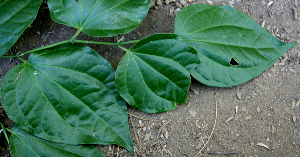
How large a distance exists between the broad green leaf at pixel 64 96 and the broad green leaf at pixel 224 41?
0.63m

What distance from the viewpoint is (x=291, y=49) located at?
166 centimetres

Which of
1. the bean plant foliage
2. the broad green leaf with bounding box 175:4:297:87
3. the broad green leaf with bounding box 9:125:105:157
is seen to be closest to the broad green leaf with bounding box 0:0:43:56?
the bean plant foliage

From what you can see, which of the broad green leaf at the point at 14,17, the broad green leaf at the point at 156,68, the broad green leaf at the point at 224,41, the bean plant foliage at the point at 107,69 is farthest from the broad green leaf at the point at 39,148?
the broad green leaf at the point at 224,41

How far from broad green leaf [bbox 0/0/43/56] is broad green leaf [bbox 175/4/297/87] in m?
1.00

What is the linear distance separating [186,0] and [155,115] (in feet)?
2.94

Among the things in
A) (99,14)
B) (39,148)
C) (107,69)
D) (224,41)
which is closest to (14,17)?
(99,14)

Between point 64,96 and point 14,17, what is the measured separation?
0.61 m

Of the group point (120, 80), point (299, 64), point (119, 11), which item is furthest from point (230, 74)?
point (119, 11)

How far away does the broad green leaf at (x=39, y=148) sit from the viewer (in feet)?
5.04

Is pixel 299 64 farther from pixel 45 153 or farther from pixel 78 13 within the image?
pixel 45 153

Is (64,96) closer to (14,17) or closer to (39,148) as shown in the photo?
(39,148)

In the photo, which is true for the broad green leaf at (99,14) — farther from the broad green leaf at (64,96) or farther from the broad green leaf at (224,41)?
the broad green leaf at (224,41)

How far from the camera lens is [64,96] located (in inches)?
58.5

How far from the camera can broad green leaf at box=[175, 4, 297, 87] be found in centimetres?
155
